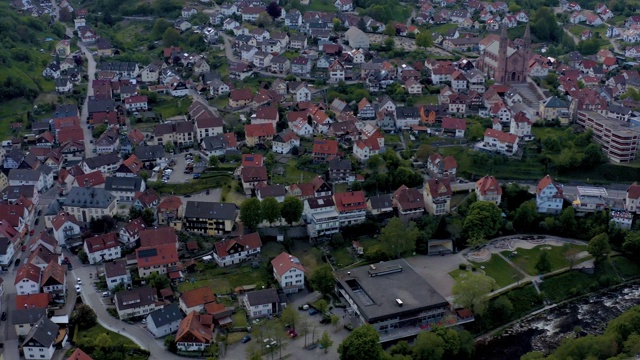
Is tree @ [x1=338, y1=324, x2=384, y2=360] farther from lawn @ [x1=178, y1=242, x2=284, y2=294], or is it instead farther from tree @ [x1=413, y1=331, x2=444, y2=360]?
lawn @ [x1=178, y1=242, x2=284, y2=294]

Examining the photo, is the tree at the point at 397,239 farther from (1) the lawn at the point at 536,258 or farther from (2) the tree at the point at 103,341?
(2) the tree at the point at 103,341

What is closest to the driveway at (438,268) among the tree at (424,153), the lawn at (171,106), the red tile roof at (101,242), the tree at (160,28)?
the tree at (424,153)

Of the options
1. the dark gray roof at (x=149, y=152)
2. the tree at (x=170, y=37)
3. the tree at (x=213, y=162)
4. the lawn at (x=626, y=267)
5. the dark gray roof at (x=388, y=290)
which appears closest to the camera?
the dark gray roof at (x=388, y=290)


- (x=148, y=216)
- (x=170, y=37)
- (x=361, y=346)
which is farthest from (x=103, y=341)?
(x=170, y=37)

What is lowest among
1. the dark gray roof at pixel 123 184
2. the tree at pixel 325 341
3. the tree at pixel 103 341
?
the tree at pixel 325 341

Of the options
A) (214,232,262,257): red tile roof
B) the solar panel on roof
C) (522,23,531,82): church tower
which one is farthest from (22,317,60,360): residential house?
(522,23,531,82): church tower

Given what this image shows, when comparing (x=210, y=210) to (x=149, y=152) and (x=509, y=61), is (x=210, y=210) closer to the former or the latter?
(x=149, y=152)

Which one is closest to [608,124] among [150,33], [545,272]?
[545,272]
